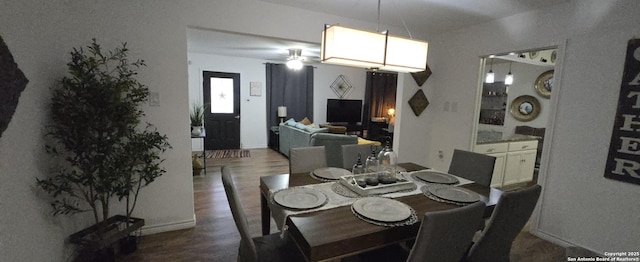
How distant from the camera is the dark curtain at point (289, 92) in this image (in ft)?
20.9

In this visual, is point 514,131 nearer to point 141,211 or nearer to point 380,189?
point 380,189

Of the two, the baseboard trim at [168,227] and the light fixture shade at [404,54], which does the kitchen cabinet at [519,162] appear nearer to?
the light fixture shade at [404,54]

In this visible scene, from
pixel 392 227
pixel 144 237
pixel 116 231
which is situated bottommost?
pixel 144 237

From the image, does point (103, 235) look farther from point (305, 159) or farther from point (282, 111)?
point (282, 111)

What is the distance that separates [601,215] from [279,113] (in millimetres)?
5552

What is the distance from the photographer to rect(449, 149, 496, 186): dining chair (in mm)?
2031

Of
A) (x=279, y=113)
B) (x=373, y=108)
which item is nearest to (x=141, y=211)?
(x=279, y=113)

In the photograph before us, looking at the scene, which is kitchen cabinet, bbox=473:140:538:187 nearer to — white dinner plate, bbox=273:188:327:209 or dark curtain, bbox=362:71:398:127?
white dinner plate, bbox=273:188:327:209

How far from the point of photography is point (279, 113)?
638 cm

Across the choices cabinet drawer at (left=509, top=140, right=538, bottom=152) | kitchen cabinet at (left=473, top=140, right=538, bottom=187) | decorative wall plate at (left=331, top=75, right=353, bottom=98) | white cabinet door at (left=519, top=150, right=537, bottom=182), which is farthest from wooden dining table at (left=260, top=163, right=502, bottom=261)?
decorative wall plate at (left=331, top=75, right=353, bottom=98)

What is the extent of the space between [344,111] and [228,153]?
3.31 meters

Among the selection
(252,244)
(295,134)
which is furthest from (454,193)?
(295,134)

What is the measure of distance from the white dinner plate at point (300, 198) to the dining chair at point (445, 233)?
0.55m

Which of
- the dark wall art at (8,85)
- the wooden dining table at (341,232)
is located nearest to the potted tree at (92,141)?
the dark wall art at (8,85)
